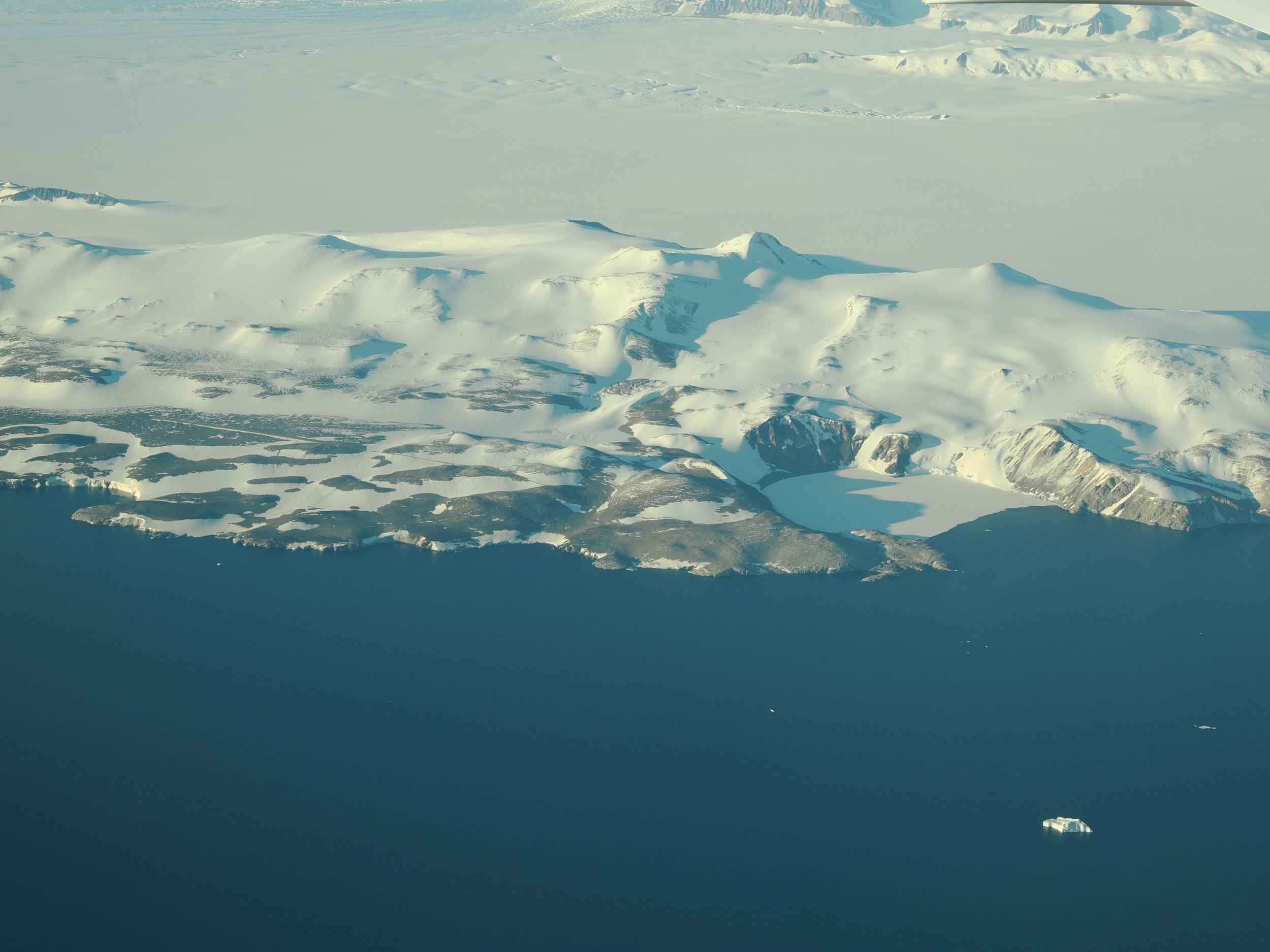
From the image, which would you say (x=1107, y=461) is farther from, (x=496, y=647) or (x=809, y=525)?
(x=496, y=647)

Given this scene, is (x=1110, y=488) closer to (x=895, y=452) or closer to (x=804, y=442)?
(x=895, y=452)

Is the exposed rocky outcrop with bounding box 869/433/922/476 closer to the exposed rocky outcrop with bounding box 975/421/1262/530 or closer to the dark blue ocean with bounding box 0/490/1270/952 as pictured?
the exposed rocky outcrop with bounding box 975/421/1262/530

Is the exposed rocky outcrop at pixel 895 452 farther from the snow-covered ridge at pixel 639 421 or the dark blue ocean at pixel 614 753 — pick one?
the dark blue ocean at pixel 614 753

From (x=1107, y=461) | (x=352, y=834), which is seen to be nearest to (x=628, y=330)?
(x=1107, y=461)

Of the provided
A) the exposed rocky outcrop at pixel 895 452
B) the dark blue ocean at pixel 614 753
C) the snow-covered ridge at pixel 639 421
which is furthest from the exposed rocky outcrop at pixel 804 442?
the dark blue ocean at pixel 614 753

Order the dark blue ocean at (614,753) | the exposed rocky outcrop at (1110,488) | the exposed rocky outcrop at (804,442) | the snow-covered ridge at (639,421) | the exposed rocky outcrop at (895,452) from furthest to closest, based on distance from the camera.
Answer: the exposed rocky outcrop at (804,442) < the exposed rocky outcrop at (895,452) < the exposed rocky outcrop at (1110,488) < the snow-covered ridge at (639,421) < the dark blue ocean at (614,753)

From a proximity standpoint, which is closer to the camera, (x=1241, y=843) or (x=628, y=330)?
(x=1241, y=843)
